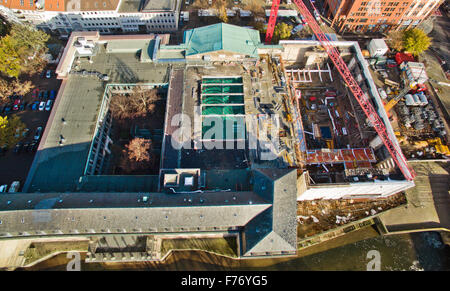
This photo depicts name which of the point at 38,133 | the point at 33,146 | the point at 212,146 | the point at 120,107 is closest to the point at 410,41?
the point at 212,146

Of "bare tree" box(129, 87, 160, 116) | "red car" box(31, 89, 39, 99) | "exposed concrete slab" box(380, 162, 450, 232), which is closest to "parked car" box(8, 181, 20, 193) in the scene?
"red car" box(31, 89, 39, 99)

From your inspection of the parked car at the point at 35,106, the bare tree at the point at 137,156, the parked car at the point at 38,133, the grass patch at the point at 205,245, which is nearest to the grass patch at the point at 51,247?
the grass patch at the point at 205,245

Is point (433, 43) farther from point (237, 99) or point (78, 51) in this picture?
point (78, 51)

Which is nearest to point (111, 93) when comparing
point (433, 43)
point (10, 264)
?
point (10, 264)

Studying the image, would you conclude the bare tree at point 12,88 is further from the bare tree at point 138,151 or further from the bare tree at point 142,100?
the bare tree at point 138,151

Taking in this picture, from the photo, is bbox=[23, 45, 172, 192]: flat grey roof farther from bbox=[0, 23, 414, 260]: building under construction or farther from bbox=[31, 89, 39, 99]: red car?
bbox=[31, 89, 39, 99]: red car

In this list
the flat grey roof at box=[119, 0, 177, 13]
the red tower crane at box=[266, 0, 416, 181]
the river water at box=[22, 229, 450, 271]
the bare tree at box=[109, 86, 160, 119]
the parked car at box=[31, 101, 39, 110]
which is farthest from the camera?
the flat grey roof at box=[119, 0, 177, 13]
